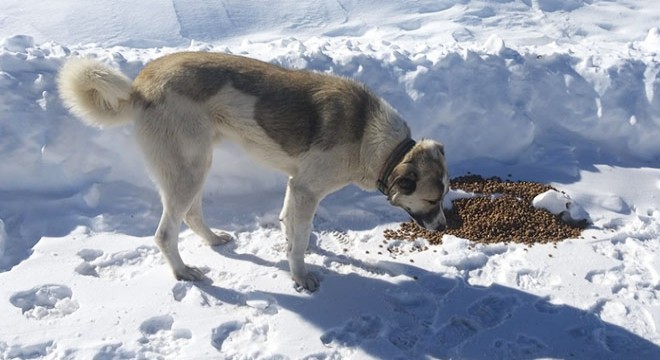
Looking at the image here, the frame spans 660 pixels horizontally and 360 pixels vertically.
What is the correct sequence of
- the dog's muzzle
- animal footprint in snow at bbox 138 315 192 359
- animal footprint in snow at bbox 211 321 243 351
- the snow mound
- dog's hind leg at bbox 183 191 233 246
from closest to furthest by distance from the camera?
animal footprint in snow at bbox 138 315 192 359 → animal footprint in snow at bbox 211 321 243 351 → the dog's muzzle → dog's hind leg at bbox 183 191 233 246 → the snow mound

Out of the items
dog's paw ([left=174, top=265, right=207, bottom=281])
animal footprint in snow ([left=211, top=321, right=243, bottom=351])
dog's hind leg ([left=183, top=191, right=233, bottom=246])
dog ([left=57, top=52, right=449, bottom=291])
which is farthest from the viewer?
dog's hind leg ([left=183, top=191, right=233, bottom=246])

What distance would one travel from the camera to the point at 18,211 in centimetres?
513

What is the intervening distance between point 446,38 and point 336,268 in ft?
15.5

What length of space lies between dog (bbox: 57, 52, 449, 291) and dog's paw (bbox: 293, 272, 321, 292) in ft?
0.08

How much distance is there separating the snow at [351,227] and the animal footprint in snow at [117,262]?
0.01 metres

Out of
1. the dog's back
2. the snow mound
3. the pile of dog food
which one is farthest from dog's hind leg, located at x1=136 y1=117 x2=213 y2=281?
the snow mound

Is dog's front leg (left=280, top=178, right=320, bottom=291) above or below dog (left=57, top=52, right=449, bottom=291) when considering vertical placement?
below

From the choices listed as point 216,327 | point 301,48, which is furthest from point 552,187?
point 216,327

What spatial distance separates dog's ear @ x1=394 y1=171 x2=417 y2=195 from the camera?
4.18m

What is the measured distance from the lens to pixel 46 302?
14.0 feet

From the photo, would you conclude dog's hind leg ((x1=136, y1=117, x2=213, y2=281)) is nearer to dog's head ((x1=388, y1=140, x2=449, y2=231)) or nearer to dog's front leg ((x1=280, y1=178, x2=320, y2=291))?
dog's front leg ((x1=280, y1=178, x2=320, y2=291))

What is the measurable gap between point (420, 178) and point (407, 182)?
113mm

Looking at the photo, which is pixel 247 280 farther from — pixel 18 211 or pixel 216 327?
pixel 18 211

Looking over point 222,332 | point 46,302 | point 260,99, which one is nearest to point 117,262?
point 46,302
